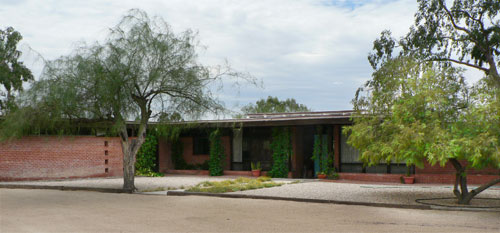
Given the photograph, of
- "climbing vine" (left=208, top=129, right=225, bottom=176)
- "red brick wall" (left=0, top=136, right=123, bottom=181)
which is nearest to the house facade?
"climbing vine" (left=208, top=129, right=225, bottom=176)

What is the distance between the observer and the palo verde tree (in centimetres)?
1419

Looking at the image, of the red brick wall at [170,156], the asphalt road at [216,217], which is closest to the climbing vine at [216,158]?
the red brick wall at [170,156]

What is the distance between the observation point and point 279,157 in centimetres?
2181

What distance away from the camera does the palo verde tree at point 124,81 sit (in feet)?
46.5

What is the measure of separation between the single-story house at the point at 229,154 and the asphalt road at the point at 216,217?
5.84 meters

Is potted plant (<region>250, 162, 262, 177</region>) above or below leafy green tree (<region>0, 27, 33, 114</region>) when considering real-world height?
below

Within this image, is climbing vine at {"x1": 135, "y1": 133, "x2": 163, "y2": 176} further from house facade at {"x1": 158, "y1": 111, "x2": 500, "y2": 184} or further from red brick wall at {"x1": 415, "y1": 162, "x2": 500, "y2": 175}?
red brick wall at {"x1": 415, "y1": 162, "x2": 500, "y2": 175}

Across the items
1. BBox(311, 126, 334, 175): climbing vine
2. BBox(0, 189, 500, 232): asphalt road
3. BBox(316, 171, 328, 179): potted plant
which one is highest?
BBox(311, 126, 334, 175): climbing vine

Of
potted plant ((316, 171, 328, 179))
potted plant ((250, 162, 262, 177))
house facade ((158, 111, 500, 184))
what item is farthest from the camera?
potted plant ((250, 162, 262, 177))

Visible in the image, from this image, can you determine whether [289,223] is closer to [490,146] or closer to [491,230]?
[491,230]

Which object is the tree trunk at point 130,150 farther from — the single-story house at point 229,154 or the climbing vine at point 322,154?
the climbing vine at point 322,154

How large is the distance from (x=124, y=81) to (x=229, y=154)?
10.5 meters

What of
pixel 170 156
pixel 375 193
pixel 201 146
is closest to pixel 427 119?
pixel 375 193

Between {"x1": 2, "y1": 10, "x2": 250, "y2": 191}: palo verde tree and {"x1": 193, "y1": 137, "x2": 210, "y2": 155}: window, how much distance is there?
9251 mm
